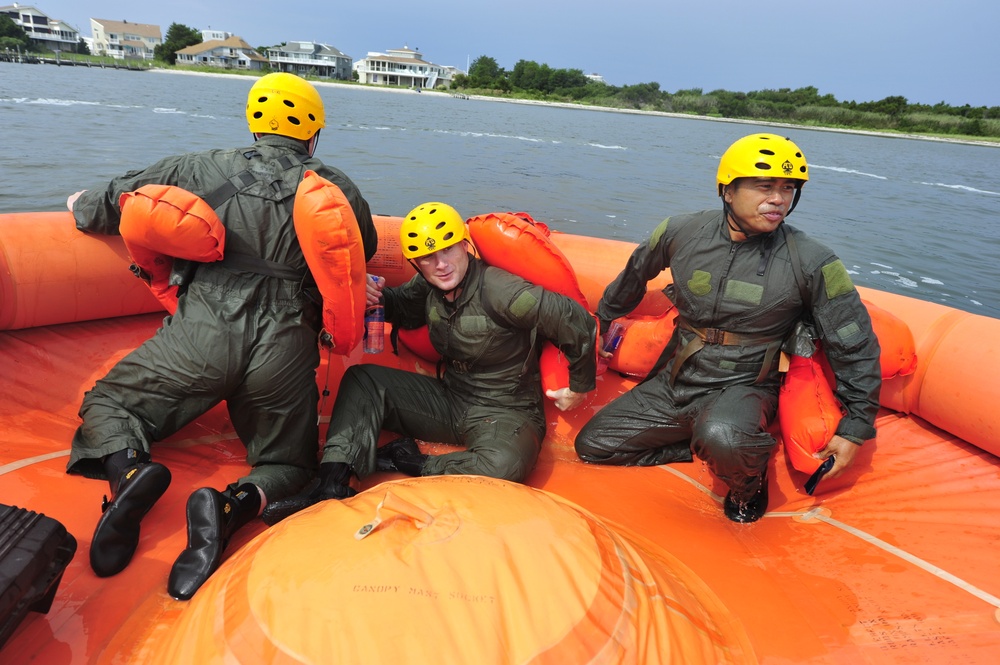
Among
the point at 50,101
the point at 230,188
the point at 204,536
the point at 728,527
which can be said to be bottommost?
the point at 728,527

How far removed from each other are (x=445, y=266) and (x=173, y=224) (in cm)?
96

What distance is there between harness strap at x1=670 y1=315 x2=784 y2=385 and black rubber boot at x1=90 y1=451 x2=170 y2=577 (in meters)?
2.01

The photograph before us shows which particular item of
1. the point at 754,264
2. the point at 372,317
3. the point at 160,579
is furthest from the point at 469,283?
the point at 160,579

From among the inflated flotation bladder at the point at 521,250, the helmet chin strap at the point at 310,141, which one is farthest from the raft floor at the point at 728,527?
the helmet chin strap at the point at 310,141

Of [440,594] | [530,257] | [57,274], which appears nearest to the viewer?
[440,594]

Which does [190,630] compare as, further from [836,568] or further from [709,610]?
[836,568]

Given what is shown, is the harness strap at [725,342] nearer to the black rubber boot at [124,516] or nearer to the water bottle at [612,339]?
the water bottle at [612,339]

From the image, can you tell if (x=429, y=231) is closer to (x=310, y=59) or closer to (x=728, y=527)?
(x=728, y=527)

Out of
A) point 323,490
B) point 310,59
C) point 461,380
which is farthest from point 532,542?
point 310,59

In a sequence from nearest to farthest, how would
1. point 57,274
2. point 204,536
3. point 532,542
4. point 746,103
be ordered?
1. point 532,542
2. point 204,536
3. point 57,274
4. point 746,103

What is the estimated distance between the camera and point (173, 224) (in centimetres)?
210

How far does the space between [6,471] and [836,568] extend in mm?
2671

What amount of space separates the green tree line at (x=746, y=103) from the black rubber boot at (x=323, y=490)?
51596mm

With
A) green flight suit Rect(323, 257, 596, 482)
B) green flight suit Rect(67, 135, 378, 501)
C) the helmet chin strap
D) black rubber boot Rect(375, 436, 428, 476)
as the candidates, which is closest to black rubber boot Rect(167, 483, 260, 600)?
green flight suit Rect(67, 135, 378, 501)
